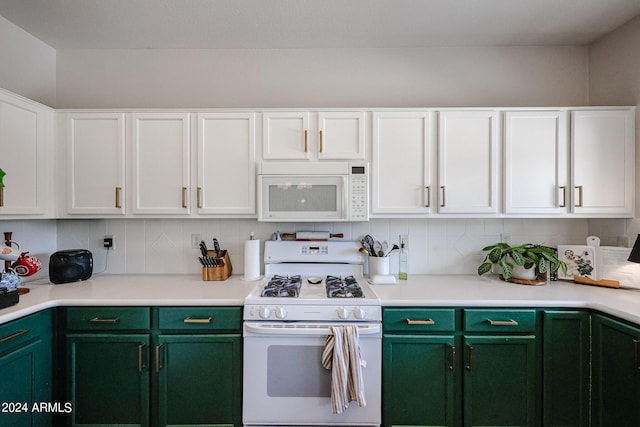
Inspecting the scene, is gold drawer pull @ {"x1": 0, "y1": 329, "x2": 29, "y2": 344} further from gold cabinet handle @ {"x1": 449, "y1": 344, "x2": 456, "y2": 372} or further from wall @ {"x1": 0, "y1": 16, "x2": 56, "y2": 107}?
gold cabinet handle @ {"x1": 449, "y1": 344, "x2": 456, "y2": 372}

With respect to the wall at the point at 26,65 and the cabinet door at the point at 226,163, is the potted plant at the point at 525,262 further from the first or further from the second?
the wall at the point at 26,65

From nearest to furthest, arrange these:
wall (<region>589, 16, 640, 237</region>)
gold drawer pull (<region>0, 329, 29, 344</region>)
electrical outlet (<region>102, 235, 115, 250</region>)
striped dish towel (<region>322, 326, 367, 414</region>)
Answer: gold drawer pull (<region>0, 329, 29, 344</region>), striped dish towel (<region>322, 326, 367, 414</region>), wall (<region>589, 16, 640, 237</region>), electrical outlet (<region>102, 235, 115, 250</region>)

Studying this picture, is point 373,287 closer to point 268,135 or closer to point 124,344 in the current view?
point 268,135

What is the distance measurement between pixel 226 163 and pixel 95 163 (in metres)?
0.91

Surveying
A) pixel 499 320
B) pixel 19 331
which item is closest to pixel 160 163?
pixel 19 331

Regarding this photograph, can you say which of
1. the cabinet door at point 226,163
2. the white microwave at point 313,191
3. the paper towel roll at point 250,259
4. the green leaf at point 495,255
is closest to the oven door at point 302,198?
the white microwave at point 313,191

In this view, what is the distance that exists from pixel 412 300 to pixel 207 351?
1.22 metres

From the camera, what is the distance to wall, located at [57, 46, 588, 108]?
2.50 metres

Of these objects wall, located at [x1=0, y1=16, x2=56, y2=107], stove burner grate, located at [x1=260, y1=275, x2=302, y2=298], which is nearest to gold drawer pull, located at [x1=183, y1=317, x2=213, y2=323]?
stove burner grate, located at [x1=260, y1=275, x2=302, y2=298]

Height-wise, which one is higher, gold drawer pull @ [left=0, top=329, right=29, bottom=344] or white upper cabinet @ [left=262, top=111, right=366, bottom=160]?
white upper cabinet @ [left=262, top=111, right=366, bottom=160]

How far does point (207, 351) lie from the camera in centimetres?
183

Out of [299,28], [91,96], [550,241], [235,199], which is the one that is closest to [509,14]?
[299,28]

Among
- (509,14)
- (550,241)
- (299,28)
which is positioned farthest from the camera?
(550,241)

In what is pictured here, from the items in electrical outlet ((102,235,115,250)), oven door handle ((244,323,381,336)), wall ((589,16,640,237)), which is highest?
wall ((589,16,640,237))
